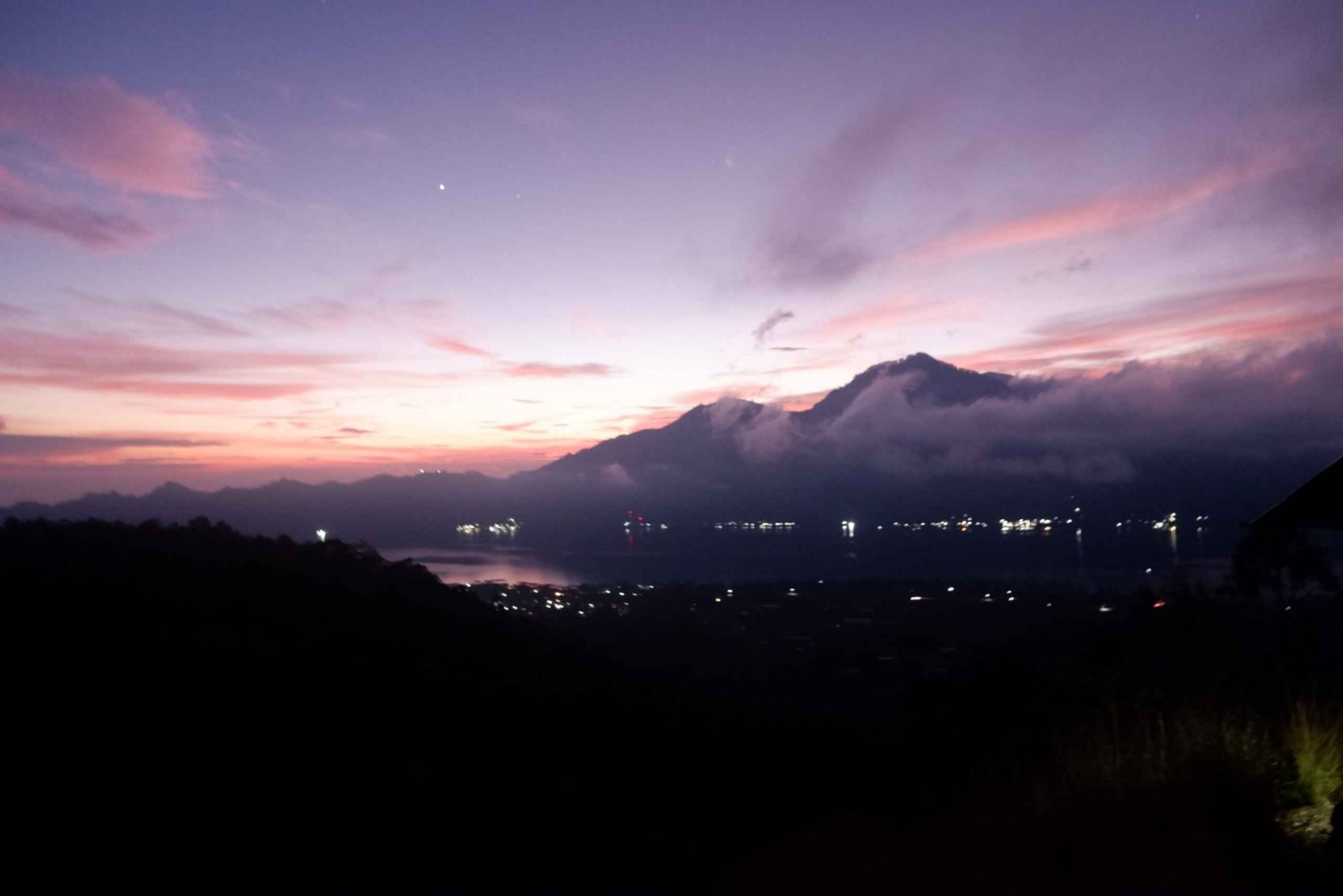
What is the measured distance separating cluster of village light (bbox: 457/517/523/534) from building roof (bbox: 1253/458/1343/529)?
97.4 m

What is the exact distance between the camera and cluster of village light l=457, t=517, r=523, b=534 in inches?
3990

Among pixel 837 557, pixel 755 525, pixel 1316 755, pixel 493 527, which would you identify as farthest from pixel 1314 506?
pixel 755 525

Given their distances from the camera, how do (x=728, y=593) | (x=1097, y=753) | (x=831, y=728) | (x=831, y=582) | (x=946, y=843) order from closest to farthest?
(x=946, y=843)
(x=1097, y=753)
(x=831, y=728)
(x=728, y=593)
(x=831, y=582)

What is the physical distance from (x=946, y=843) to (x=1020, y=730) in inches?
134

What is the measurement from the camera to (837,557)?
3711 inches

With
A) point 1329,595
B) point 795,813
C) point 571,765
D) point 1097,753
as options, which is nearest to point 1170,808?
point 1097,753

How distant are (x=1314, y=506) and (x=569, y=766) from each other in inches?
251

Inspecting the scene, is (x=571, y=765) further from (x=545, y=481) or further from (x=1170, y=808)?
(x=545, y=481)

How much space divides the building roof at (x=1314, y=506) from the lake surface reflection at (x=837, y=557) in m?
42.4

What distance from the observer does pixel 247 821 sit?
623 cm

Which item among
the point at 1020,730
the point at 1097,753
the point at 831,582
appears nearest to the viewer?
the point at 1097,753

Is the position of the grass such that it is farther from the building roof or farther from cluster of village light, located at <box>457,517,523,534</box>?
cluster of village light, located at <box>457,517,523,534</box>

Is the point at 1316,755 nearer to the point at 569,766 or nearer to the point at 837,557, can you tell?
the point at 569,766

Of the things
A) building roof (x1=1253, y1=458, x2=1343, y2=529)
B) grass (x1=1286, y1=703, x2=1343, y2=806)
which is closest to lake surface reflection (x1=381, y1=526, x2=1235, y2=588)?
building roof (x1=1253, y1=458, x2=1343, y2=529)
